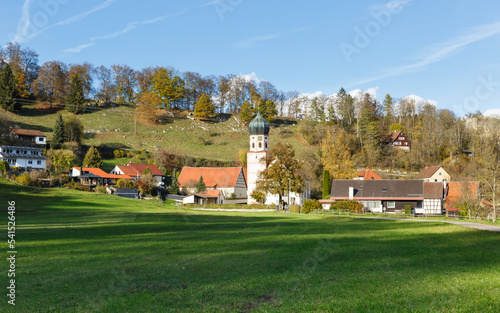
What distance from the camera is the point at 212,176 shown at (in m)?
81.6

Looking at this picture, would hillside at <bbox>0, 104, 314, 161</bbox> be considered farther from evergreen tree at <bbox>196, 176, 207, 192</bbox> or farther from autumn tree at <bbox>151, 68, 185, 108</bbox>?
evergreen tree at <bbox>196, 176, 207, 192</bbox>

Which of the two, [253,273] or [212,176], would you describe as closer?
[253,273]

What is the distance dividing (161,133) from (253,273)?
344ft

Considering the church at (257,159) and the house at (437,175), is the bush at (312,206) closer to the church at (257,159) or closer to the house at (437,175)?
the church at (257,159)

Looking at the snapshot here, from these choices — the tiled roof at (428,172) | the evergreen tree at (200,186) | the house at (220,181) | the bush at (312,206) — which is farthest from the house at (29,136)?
the tiled roof at (428,172)

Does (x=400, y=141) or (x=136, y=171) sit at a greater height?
(x=400, y=141)

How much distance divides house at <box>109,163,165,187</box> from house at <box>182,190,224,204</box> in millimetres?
9356

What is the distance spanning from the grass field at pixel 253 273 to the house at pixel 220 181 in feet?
192

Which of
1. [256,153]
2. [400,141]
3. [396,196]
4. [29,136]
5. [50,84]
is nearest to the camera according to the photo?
[396,196]

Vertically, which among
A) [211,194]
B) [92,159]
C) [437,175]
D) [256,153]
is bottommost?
[211,194]

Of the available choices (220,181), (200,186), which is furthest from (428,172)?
(200,186)

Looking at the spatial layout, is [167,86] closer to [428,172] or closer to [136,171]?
[136,171]

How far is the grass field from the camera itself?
28.5 ft

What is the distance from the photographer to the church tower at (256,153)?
7375cm
